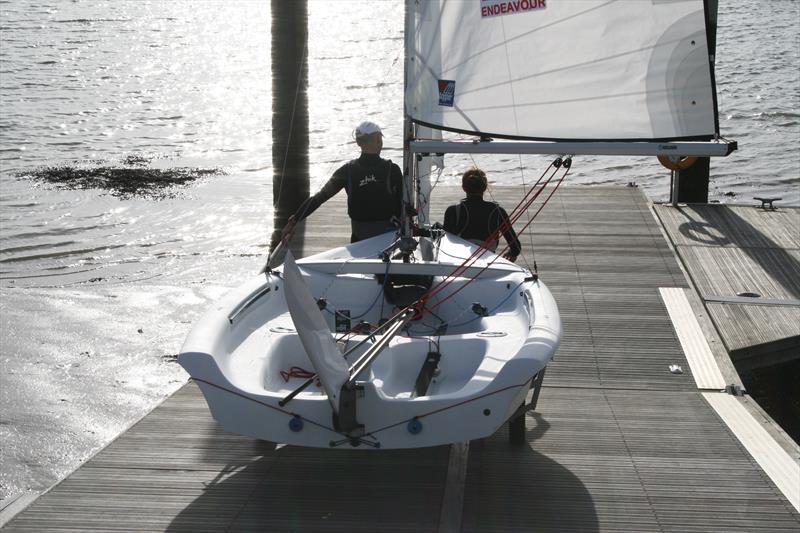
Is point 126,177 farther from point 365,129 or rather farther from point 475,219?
point 475,219

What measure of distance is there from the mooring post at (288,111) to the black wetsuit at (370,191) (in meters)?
5.94

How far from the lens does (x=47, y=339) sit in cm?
1065

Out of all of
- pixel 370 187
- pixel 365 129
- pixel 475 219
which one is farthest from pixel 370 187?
pixel 475 219

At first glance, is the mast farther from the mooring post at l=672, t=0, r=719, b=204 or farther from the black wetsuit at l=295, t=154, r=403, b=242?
the mooring post at l=672, t=0, r=719, b=204

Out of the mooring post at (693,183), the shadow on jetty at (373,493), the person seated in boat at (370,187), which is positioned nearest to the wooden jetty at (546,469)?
the shadow on jetty at (373,493)

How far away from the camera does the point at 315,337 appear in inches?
202

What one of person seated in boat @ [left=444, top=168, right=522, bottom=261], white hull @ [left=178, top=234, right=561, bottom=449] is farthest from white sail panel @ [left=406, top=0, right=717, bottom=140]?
white hull @ [left=178, top=234, right=561, bottom=449]

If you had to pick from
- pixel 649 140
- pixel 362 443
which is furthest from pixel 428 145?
pixel 362 443

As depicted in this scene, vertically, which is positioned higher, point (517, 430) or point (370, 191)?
point (370, 191)

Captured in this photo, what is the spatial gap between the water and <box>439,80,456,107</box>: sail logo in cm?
384

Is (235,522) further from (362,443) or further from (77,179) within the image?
(77,179)

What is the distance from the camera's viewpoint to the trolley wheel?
6.02 m

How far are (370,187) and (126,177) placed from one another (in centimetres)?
1300

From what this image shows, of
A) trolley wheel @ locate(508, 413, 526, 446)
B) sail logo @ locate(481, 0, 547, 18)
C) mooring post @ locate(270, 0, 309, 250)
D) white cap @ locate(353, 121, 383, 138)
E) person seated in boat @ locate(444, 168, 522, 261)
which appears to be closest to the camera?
trolley wheel @ locate(508, 413, 526, 446)
